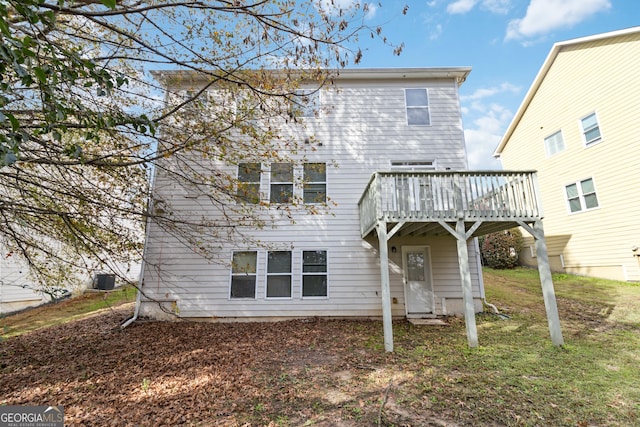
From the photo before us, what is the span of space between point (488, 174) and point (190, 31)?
21.8 feet

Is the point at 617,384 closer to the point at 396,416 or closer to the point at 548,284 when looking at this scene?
the point at 548,284

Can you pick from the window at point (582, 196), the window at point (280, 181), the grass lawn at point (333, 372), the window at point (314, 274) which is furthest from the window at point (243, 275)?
the window at point (582, 196)

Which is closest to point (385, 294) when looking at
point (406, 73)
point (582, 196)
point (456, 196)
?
point (456, 196)

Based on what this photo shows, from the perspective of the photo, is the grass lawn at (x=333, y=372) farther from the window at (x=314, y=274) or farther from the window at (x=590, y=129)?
the window at (x=590, y=129)

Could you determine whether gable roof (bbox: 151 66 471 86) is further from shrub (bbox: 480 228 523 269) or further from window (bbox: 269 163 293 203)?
shrub (bbox: 480 228 523 269)

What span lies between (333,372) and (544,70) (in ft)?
53.8

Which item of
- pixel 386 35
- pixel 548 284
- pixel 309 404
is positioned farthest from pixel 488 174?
pixel 309 404

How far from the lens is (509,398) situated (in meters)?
3.78

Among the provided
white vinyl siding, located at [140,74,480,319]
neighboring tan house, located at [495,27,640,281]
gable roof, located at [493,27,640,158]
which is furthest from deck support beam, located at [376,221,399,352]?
gable roof, located at [493,27,640,158]

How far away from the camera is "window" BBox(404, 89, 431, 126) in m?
9.40

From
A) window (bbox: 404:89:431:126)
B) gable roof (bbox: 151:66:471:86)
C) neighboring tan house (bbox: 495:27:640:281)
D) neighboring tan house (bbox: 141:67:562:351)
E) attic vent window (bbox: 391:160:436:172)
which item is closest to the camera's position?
neighboring tan house (bbox: 141:67:562:351)

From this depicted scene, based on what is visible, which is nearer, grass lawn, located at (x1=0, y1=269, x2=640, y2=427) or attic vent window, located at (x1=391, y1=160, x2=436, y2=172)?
grass lawn, located at (x1=0, y1=269, x2=640, y2=427)

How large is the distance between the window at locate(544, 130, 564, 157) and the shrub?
160 inches

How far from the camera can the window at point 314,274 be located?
8477 millimetres
